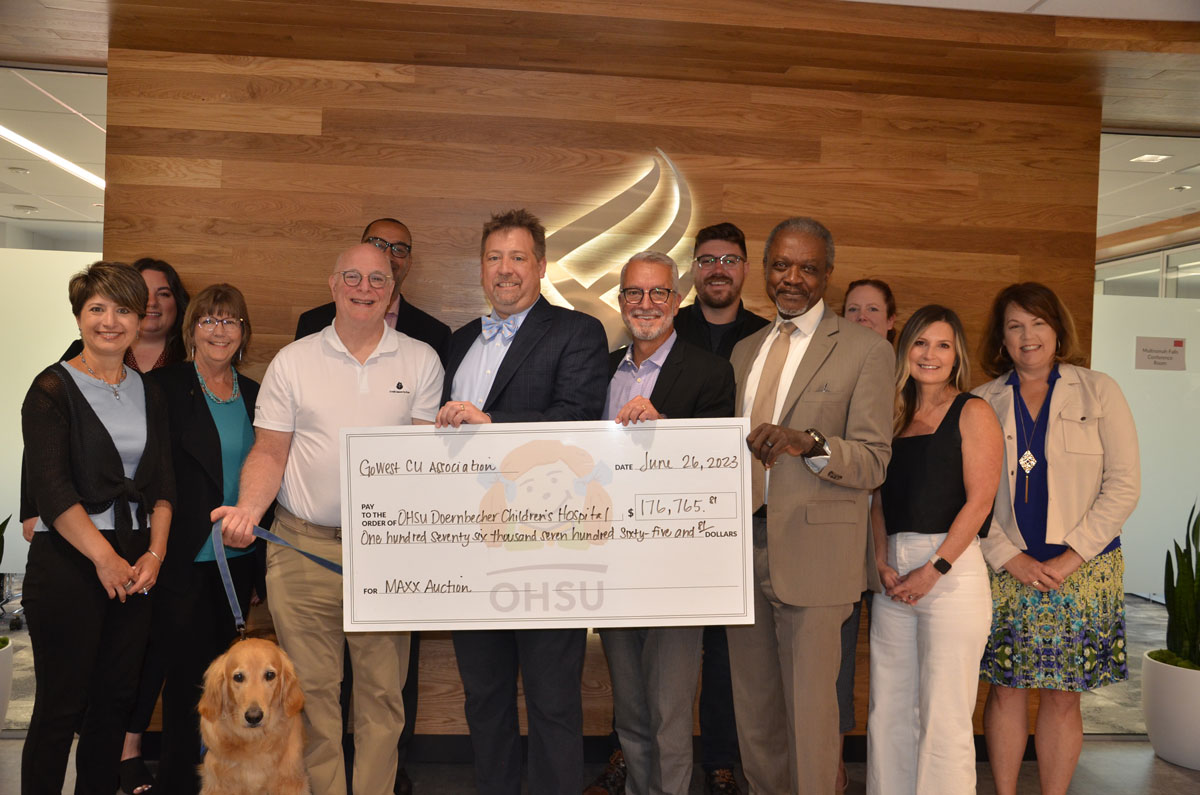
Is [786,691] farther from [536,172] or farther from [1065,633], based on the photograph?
[536,172]

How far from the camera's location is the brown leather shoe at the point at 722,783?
145 inches

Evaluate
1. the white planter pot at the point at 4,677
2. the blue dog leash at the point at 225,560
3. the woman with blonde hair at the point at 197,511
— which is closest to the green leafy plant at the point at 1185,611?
the blue dog leash at the point at 225,560

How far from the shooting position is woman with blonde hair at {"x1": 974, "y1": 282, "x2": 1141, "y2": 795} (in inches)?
131

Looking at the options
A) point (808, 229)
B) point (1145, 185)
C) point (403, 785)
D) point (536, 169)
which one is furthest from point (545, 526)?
point (1145, 185)

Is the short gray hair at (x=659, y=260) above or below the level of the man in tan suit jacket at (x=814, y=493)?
above

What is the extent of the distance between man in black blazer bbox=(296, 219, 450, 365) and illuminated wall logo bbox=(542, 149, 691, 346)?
69cm

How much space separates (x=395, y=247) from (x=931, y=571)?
2.60 metres

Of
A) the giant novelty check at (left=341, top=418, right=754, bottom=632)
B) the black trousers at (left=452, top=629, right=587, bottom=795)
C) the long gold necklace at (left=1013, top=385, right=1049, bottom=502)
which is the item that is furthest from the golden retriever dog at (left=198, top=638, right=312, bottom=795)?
the long gold necklace at (left=1013, top=385, right=1049, bottom=502)

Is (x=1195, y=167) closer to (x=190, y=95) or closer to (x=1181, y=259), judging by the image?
(x=1181, y=259)

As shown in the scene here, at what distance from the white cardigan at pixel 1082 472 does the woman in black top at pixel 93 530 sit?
124 inches

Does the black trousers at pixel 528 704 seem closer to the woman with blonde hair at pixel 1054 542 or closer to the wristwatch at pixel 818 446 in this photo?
the wristwatch at pixel 818 446

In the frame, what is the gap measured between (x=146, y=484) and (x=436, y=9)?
222 cm

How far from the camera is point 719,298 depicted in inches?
150

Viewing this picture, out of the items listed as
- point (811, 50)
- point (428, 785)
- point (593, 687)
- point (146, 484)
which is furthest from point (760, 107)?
point (428, 785)
